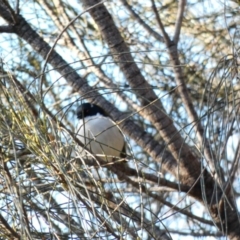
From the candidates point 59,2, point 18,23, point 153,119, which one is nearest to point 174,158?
point 153,119

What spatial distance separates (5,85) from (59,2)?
1796mm

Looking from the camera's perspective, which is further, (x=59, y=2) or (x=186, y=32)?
(x=186, y=32)

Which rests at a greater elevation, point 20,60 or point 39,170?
point 20,60

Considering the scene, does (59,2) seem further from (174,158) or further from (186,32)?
(174,158)

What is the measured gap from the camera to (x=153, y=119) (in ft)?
9.79

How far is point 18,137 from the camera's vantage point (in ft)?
6.25

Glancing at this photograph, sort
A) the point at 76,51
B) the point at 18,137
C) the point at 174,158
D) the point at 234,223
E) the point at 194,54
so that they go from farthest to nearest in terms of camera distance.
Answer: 1. the point at 194,54
2. the point at 76,51
3. the point at 174,158
4. the point at 234,223
5. the point at 18,137

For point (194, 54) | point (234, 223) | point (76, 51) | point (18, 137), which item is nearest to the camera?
point (18, 137)

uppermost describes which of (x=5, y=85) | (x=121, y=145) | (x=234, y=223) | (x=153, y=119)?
(x=121, y=145)

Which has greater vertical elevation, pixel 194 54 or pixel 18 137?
pixel 194 54

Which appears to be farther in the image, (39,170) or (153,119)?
(153,119)

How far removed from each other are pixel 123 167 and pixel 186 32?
1.25m

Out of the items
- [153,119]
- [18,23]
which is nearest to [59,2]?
[18,23]

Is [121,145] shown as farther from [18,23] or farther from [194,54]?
[18,23]
